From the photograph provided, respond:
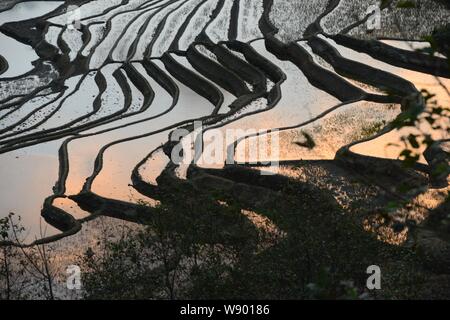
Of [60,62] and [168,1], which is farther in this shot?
[168,1]

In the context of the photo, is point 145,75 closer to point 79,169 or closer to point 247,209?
point 79,169

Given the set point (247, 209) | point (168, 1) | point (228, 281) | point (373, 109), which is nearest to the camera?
point (228, 281)

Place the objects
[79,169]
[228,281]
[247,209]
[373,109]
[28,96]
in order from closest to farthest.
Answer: [228,281] → [247,209] → [79,169] → [373,109] → [28,96]

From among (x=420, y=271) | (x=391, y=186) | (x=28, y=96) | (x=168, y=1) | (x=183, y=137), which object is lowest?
(x=420, y=271)

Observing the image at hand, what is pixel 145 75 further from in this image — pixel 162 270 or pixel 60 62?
pixel 162 270

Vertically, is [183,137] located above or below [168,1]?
below

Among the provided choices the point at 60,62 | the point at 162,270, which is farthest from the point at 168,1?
the point at 162,270
